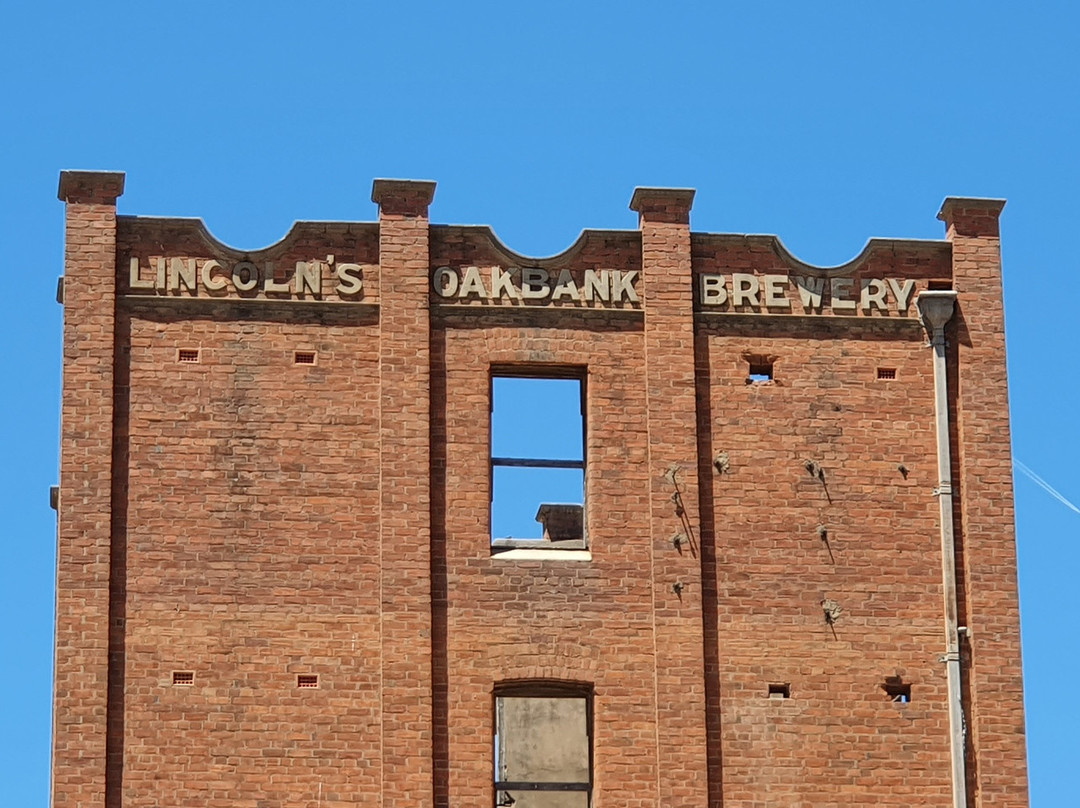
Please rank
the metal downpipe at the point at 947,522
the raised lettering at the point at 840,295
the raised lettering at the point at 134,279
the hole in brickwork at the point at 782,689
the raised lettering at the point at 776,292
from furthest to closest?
1. the raised lettering at the point at 840,295
2. the raised lettering at the point at 776,292
3. the raised lettering at the point at 134,279
4. the hole in brickwork at the point at 782,689
5. the metal downpipe at the point at 947,522

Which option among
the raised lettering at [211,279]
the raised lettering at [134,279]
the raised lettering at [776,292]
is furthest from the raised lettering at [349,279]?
the raised lettering at [776,292]

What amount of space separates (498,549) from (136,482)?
4885mm

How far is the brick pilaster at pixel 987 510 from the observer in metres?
33.4

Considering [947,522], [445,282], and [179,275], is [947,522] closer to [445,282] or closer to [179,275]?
[445,282]

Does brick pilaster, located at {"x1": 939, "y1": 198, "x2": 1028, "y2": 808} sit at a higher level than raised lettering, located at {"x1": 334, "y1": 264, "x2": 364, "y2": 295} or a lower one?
lower

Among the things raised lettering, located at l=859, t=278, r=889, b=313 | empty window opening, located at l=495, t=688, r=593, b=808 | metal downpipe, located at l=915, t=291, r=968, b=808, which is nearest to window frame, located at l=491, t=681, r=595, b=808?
metal downpipe, located at l=915, t=291, r=968, b=808

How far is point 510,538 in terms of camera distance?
34.2 metres

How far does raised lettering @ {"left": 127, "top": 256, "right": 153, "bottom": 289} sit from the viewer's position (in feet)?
111

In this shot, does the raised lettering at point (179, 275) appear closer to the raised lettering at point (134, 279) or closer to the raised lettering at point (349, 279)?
the raised lettering at point (134, 279)

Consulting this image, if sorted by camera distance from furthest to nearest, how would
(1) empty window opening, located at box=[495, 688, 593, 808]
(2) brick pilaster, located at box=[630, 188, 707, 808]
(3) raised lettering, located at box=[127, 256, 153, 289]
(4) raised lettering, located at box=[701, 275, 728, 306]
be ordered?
(1) empty window opening, located at box=[495, 688, 593, 808] → (4) raised lettering, located at box=[701, 275, 728, 306] → (3) raised lettering, located at box=[127, 256, 153, 289] → (2) brick pilaster, located at box=[630, 188, 707, 808]

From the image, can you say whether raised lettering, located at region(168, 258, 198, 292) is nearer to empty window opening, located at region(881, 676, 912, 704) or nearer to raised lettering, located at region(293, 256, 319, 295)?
raised lettering, located at region(293, 256, 319, 295)

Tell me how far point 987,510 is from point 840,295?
360 cm

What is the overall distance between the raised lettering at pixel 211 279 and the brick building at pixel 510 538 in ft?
0.13

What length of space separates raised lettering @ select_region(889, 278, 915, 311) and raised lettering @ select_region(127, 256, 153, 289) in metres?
10.2
